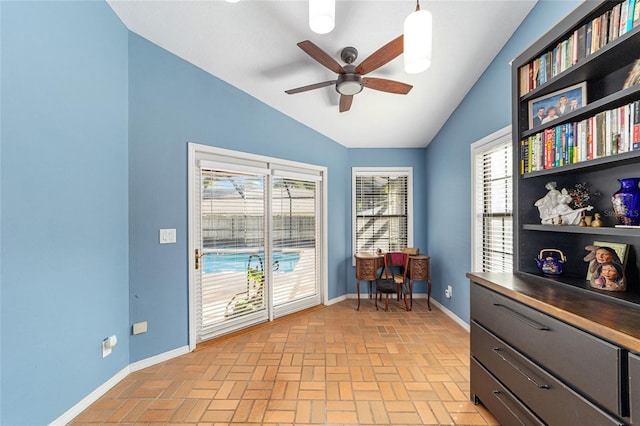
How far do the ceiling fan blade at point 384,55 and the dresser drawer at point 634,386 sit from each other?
195 cm

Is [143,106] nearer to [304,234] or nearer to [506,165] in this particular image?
[304,234]

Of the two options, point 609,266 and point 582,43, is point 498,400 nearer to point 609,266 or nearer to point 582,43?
point 609,266

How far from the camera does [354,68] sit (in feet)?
7.41

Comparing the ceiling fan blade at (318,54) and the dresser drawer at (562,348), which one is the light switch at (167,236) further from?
the dresser drawer at (562,348)

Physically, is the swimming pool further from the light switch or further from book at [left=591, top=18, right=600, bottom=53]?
book at [left=591, top=18, right=600, bottom=53]

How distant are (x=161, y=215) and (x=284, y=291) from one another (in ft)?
5.87

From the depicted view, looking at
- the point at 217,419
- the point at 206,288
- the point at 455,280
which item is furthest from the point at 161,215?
the point at 455,280

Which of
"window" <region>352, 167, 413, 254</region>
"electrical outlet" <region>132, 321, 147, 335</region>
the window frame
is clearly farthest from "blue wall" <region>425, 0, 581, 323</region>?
"electrical outlet" <region>132, 321, 147, 335</region>

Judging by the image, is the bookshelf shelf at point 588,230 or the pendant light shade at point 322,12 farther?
the pendant light shade at point 322,12

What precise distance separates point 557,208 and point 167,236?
9.78ft

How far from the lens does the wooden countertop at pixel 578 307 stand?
0.97 metres

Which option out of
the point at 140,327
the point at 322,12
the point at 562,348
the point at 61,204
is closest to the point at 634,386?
the point at 562,348

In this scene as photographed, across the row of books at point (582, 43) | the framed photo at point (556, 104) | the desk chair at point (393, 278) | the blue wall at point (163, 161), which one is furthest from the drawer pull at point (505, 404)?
the blue wall at point (163, 161)

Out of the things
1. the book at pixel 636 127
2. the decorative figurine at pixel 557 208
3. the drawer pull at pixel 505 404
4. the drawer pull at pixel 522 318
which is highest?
the book at pixel 636 127
